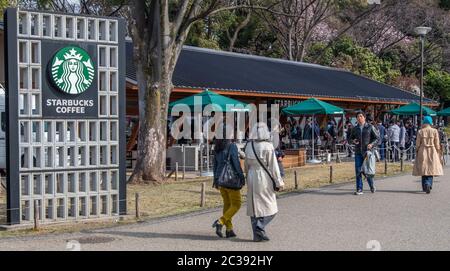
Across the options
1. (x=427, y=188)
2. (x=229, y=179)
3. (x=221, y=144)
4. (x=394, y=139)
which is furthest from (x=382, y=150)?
(x=229, y=179)

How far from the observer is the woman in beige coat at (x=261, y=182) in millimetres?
8508

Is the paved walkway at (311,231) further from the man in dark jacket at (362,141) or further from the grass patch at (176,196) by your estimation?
the man in dark jacket at (362,141)

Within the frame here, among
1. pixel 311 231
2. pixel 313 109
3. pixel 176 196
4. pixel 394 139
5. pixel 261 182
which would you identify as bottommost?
pixel 311 231

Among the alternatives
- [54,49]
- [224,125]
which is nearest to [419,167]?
[224,125]

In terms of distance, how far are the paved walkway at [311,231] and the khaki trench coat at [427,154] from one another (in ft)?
3.28

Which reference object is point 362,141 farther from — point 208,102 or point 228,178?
point 228,178

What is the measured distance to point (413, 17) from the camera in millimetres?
44781

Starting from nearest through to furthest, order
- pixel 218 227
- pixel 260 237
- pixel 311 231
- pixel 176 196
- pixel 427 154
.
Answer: pixel 260 237, pixel 218 227, pixel 311 231, pixel 176 196, pixel 427 154

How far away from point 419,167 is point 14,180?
28.6 ft

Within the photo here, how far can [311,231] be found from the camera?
9.44 metres

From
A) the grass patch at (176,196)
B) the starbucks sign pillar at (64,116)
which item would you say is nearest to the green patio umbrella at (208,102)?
the grass patch at (176,196)

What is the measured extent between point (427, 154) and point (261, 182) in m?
6.82

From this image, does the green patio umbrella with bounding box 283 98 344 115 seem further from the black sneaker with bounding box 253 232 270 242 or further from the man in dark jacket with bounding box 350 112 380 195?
the black sneaker with bounding box 253 232 270 242

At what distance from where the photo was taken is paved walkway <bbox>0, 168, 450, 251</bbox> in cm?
841
